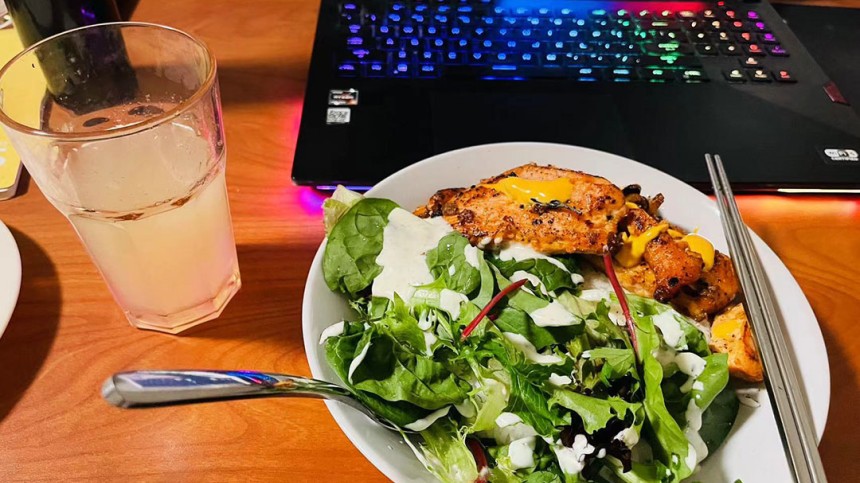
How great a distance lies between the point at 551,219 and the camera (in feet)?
2.52

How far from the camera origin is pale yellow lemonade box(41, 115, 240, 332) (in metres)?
0.69

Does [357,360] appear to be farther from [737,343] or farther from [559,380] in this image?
[737,343]

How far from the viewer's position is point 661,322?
69 centimetres

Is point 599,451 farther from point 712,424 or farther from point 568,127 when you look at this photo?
point 568,127

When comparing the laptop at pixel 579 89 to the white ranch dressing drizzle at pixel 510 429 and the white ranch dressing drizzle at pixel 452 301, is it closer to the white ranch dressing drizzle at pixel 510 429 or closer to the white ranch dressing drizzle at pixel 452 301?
the white ranch dressing drizzle at pixel 452 301

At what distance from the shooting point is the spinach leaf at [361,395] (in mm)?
630

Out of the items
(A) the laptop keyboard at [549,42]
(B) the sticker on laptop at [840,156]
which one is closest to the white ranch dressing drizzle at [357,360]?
(A) the laptop keyboard at [549,42]

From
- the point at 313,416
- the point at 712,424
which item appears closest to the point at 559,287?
the point at 712,424

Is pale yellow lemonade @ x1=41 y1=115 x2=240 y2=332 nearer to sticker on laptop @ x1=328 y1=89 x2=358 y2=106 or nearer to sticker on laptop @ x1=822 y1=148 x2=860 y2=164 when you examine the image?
sticker on laptop @ x1=328 y1=89 x2=358 y2=106

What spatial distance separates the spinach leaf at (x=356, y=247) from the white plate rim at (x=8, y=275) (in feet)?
1.28

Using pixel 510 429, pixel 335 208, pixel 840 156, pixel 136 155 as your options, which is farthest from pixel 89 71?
pixel 840 156

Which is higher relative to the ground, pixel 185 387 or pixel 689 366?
pixel 185 387

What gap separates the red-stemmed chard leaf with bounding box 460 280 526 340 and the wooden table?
0.62 feet

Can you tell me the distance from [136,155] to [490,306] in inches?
16.3
